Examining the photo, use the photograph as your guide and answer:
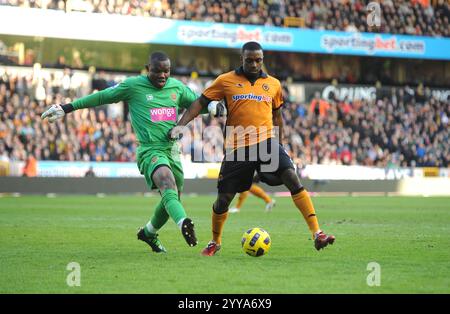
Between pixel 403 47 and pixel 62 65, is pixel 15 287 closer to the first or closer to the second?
pixel 62 65

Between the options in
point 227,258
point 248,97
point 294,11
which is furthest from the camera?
point 294,11

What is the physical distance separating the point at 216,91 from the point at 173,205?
64.6 inches

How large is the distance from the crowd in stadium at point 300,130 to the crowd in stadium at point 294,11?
3397 mm

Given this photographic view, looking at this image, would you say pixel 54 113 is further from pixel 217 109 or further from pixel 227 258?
pixel 227 258

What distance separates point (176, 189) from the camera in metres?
11.0

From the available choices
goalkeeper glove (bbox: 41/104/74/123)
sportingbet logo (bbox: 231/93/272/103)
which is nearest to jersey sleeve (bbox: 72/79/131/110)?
goalkeeper glove (bbox: 41/104/74/123)

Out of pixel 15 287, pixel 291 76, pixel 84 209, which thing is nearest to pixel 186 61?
pixel 291 76

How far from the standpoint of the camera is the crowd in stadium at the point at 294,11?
39.8 meters

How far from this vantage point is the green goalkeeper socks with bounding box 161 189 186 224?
10.3 m

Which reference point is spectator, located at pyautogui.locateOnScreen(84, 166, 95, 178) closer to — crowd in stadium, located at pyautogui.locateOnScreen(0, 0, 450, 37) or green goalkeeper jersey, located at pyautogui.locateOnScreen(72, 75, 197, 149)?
crowd in stadium, located at pyautogui.locateOnScreen(0, 0, 450, 37)

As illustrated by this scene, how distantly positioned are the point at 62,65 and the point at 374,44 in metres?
16.6

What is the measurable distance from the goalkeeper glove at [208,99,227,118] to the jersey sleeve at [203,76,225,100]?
0.11 m

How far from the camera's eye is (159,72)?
11.2m

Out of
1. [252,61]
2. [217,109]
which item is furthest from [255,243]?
[252,61]
